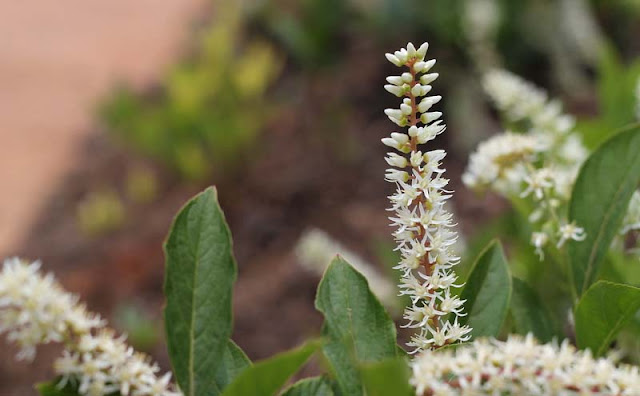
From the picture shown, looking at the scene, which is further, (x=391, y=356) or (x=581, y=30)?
(x=581, y=30)

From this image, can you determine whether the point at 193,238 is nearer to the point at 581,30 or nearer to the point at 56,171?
the point at 581,30

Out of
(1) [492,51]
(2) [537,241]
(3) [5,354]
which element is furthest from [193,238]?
(1) [492,51]

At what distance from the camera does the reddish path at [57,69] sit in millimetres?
4133

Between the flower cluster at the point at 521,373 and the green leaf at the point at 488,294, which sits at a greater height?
the green leaf at the point at 488,294

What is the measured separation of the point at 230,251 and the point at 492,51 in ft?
7.80

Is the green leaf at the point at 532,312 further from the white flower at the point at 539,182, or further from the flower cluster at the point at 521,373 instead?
the flower cluster at the point at 521,373

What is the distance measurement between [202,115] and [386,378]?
273 centimetres

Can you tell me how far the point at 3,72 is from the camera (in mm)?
5086

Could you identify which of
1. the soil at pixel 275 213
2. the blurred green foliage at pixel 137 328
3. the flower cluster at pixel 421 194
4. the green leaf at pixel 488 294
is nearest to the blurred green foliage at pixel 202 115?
the soil at pixel 275 213

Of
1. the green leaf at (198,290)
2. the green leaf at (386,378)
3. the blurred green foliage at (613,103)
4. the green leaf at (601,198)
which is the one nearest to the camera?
the green leaf at (386,378)

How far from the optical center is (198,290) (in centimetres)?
86

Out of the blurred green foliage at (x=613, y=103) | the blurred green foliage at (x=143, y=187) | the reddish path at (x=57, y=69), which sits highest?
the reddish path at (x=57, y=69)

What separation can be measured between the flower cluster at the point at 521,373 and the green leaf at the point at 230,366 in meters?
0.24

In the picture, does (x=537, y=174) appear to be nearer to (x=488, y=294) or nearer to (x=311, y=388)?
(x=488, y=294)
